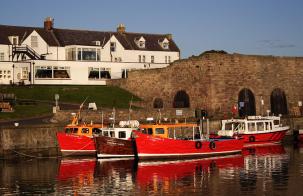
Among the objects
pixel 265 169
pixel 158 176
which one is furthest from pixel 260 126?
pixel 158 176

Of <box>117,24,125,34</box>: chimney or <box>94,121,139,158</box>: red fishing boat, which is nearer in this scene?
<box>94,121,139,158</box>: red fishing boat

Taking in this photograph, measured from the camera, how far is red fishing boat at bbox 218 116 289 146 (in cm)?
4797

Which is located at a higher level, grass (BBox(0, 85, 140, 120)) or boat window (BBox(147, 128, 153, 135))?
grass (BBox(0, 85, 140, 120))

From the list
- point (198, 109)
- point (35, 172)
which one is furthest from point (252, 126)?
point (35, 172)

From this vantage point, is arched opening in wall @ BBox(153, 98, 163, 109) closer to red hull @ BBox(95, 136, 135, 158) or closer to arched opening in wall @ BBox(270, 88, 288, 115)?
arched opening in wall @ BBox(270, 88, 288, 115)

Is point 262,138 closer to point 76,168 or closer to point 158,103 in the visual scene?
point 158,103

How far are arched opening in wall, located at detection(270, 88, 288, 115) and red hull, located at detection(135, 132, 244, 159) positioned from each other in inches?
908

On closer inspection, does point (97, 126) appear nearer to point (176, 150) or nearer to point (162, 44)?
point (176, 150)

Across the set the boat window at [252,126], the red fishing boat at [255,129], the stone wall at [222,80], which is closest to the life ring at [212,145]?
the red fishing boat at [255,129]

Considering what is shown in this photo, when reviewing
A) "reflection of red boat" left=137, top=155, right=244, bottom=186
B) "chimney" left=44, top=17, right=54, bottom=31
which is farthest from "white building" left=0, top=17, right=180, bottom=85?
"reflection of red boat" left=137, top=155, right=244, bottom=186

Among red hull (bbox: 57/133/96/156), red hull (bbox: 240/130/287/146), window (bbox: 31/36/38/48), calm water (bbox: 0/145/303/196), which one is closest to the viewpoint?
calm water (bbox: 0/145/303/196)

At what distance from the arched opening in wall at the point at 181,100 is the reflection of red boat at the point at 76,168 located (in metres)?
22.5

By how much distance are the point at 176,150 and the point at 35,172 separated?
953 centimetres

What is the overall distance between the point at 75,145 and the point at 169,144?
690 centimetres
